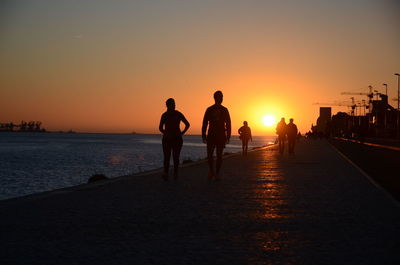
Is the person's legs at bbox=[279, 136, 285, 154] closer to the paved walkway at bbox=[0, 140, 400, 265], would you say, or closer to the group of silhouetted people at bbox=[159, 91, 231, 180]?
the group of silhouetted people at bbox=[159, 91, 231, 180]

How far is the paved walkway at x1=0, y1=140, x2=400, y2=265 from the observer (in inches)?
212

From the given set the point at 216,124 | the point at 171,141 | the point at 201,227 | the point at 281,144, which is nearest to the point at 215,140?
the point at 216,124

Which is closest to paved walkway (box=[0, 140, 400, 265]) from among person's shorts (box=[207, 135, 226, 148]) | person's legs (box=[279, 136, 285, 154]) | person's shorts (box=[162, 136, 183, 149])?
Result: person's shorts (box=[162, 136, 183, 149])

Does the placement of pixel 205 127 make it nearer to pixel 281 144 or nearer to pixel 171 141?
pixel 171 141

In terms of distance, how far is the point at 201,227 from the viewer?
6.96 m

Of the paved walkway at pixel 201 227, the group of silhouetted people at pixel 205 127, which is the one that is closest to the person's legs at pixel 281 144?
the group of silhouetted people at pixel 205 127

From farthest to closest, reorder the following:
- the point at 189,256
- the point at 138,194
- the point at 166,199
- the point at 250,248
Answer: the point at 138,194, the point at 166,199, the point at 250,248, the point at 189,256

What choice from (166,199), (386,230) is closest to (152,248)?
(386,230)

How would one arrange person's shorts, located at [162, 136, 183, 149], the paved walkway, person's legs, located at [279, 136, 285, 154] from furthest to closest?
person's legs, located at [279, 136, 285, 154] < person's shorts, located at [162, 136, 183, 149] < the paved walkway

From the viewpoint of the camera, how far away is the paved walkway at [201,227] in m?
5.38

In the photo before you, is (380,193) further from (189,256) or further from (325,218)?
(189,256)

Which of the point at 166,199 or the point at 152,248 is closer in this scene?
the point at 152,248

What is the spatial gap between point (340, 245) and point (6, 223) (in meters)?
4.15

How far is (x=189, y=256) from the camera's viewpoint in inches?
210
